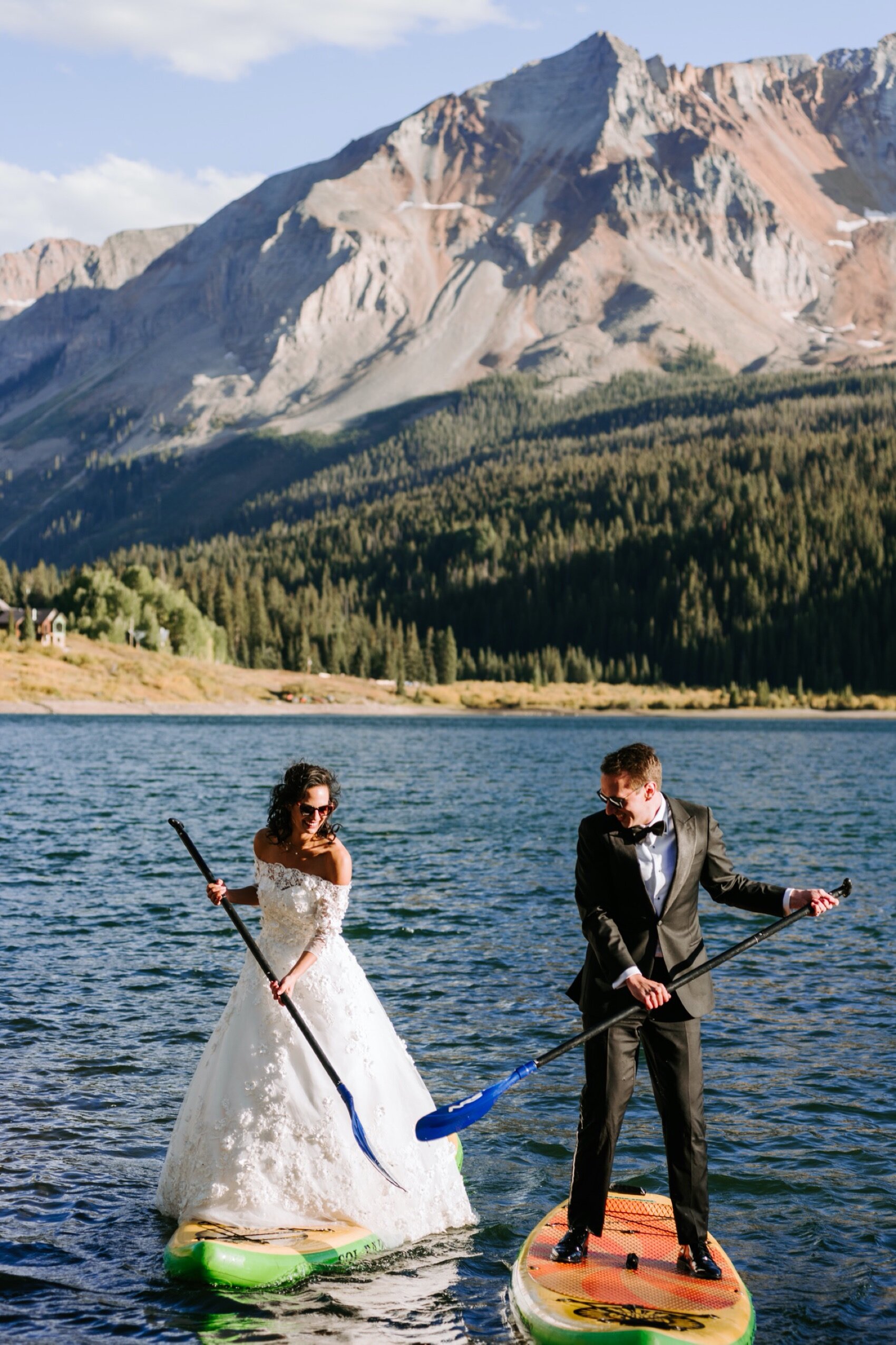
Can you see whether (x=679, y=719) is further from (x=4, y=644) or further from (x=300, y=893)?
(x=300, y=893)

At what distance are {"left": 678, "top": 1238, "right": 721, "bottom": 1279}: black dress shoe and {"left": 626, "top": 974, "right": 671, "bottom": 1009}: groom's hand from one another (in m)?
2.54

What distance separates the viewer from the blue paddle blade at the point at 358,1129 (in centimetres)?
1209

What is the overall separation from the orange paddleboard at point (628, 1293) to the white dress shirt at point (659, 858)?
2.56m

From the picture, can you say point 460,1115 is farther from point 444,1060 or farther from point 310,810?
point 444,1060

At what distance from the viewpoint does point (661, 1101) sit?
11.2m

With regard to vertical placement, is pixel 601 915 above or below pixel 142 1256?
above

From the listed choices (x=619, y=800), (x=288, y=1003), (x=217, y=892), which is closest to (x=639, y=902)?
(x=619, y=800)

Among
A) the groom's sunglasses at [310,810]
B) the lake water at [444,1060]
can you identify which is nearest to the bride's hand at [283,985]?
the groom's sunglasses at [310,810]

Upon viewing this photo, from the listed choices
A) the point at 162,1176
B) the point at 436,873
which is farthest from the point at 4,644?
the point at 162,1176

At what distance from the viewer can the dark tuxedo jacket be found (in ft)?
34.7

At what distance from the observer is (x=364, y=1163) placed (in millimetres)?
12367

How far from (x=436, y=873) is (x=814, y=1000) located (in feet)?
55.0

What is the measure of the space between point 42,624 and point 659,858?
524 ft

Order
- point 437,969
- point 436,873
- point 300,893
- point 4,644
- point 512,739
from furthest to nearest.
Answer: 1. point 4,644
2. point 512,739
3. point 436,873
4. point 437,969
5. point 300,893
